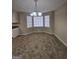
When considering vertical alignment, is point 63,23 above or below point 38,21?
below

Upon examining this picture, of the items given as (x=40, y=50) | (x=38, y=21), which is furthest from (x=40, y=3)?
(x=38, y=21)

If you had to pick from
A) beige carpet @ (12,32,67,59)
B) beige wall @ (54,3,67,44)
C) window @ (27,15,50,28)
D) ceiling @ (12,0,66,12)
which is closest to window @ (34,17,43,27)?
window @ (27,15,50,28)

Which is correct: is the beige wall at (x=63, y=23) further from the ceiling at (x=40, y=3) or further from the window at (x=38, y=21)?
the window at (x=38, y=21)

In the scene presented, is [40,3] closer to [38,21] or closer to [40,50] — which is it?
[40,50]

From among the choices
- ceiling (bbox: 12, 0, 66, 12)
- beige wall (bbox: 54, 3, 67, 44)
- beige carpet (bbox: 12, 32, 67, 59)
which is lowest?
beige carpet (bbox: 12, 32, 67, 59)

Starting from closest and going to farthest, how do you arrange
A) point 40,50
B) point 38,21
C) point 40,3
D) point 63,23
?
point 40,50
point 63,23
point 40,3
point 38,21

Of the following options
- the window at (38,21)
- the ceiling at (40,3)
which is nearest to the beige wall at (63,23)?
the ceiling at (40,3)

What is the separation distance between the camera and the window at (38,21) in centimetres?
1427

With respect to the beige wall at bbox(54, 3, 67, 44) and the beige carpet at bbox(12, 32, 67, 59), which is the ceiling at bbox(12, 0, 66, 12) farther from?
the beige carpet at bbox(12, 32, 67, 59)

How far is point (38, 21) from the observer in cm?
1484

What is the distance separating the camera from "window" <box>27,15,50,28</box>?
14266 mm

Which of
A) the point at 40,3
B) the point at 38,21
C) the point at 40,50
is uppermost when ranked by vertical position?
the point at 40,3

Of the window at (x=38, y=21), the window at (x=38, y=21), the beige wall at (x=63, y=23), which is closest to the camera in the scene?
the beige wall at (x=63, y=23)
